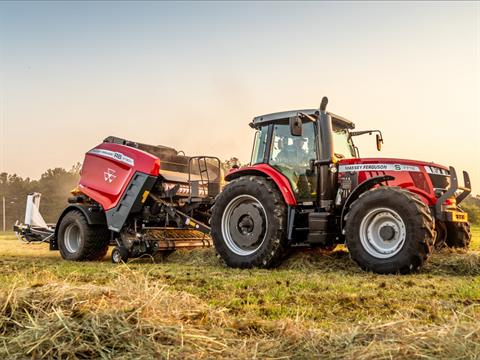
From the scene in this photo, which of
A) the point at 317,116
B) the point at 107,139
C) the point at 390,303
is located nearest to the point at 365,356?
the point at 390,303

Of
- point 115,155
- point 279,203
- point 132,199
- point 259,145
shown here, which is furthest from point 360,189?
point 115,155

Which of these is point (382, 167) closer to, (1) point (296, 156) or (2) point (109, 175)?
(1) point (296, 156)

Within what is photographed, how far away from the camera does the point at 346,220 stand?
7281 millimetres

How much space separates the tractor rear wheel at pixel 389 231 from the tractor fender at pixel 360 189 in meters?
0.31

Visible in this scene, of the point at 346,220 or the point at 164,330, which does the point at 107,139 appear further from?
the point at 164,330

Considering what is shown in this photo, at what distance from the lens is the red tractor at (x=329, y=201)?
6.97 metres

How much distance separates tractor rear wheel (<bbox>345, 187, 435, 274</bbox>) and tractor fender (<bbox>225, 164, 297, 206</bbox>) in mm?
1049

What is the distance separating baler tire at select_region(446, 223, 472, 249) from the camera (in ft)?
27.2

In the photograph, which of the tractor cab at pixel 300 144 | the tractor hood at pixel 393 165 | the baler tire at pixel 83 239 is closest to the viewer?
the tractor hood at pixel 393 165

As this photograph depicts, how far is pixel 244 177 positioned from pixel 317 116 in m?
1.46

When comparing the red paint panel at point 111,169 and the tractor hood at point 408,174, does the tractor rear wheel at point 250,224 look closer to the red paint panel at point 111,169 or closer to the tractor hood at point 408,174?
the tractor hood at point 408,174

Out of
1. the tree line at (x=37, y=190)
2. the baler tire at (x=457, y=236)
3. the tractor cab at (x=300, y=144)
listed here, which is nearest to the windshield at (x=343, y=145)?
the tractor cab at (x=300, y=144)

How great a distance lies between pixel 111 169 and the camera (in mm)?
10531

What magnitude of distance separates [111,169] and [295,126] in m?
4.27
